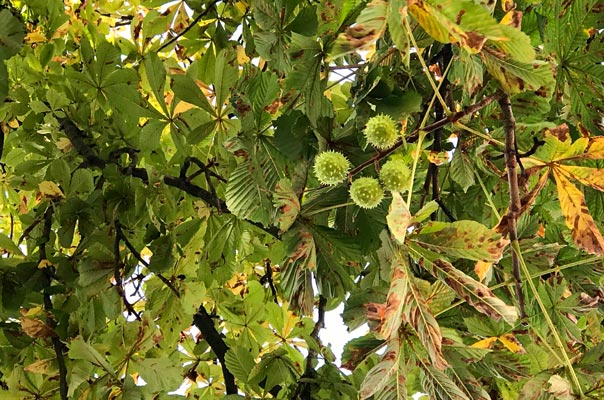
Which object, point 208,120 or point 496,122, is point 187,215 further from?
point 496,122

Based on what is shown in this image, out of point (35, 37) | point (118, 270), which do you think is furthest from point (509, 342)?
point (35, 37)

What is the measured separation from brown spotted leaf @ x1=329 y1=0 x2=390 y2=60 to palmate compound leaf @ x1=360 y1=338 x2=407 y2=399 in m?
0.35

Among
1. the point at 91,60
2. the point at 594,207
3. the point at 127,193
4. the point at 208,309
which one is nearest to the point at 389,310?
the point at 594,207

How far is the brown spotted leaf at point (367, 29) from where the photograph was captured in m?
0.50

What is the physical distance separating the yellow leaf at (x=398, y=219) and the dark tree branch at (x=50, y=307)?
79cm

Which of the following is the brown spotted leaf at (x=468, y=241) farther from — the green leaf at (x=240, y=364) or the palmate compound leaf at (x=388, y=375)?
the green leaf at (x=240, y=364)

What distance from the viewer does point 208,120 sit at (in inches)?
46.1

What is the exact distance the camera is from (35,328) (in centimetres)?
117

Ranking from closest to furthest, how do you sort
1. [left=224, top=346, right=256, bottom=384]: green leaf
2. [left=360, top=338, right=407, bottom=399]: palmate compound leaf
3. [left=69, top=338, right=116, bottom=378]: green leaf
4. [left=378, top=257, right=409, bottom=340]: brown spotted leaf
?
1. [left=378, top=257, right=409, bottom=340]: brown spotted leaf
2. [left=360, top=338, right=407, bottom=399]: palmate compound leaf
3. [left=69, top=338, right=116, bottom=378]: green leaf
4. [left=224, top=346, right=256, bottom=384]: green leaf

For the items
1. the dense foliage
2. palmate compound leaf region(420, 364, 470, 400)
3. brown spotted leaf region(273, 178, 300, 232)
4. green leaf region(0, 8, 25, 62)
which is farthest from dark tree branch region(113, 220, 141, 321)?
palmate compound leaf region(420, 364, 470, 400)

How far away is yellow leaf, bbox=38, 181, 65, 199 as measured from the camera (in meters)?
1.20

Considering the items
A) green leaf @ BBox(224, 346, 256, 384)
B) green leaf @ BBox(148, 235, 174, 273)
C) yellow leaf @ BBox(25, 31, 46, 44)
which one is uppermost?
yellow leaf @ BBox(25, 31, 46, 44)

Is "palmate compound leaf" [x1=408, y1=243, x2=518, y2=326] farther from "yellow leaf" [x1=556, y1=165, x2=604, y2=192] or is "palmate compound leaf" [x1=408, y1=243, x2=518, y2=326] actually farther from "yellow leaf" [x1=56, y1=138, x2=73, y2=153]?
"yellow leaf" [x1=56, y1=138, x2=73, y2=153]

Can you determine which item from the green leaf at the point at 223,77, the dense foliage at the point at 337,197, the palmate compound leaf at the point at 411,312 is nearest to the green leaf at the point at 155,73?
the dense foliage at the point at 337,197
